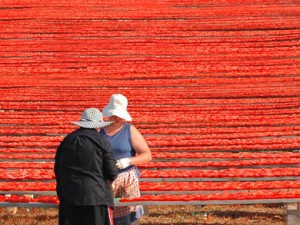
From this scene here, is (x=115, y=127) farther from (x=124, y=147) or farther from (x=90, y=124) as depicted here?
(x=90, y=124)

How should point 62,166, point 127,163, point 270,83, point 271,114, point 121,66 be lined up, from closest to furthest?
1. point 62,166
2. point 127,163
3. point 271,114
4. point 270,83
5. point 121,66

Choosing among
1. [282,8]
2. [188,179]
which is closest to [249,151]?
[188,179]

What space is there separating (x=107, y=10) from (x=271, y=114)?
21.9ft

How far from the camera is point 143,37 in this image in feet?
45.8

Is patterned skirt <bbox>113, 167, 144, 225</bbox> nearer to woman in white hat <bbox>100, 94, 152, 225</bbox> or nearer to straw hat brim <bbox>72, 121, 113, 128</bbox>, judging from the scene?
woman in white hat <bbox>100, 94, 152, 225</bbox>

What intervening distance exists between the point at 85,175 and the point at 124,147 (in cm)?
54

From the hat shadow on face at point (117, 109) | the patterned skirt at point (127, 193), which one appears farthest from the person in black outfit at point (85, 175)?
the patterned skirt at point (127, 193)

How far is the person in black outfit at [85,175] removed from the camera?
4.90 meters

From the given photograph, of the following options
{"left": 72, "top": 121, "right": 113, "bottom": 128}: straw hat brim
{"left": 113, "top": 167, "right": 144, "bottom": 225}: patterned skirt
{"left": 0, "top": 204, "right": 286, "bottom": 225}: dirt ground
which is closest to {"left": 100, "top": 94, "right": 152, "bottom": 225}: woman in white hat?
{"left": 113, "top": 167, "right": 144, "bottom": 225}: patterned skirt

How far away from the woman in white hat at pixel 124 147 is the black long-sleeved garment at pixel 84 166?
346mm

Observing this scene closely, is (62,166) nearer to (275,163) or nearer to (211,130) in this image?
(275,163)

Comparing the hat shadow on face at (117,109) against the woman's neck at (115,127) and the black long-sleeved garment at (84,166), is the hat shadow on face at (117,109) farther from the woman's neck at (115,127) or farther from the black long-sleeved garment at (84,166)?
the black long-sleeved garment at (84,166)

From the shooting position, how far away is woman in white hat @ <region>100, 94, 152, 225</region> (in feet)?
17.5

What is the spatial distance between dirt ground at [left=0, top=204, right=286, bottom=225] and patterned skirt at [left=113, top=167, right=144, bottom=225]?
10.2ft
